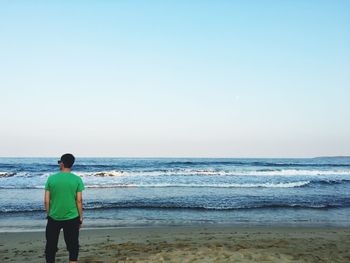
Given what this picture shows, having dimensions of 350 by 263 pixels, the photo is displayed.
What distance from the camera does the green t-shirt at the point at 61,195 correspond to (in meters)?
4.40

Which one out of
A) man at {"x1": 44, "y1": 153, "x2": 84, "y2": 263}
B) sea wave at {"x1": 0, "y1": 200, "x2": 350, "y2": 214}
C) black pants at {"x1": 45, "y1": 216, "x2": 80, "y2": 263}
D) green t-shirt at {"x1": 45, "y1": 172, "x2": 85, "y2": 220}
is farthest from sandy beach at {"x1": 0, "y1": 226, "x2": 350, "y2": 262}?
sea wave at {"x1": 0, "y1": 200, "x2": 350, "y2": 214}

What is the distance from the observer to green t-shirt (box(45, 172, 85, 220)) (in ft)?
14.4

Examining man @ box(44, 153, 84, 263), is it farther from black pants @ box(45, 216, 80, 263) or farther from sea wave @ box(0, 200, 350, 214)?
sea wave @ box(0, 200, 350, 214)

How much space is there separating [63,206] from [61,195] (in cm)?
14

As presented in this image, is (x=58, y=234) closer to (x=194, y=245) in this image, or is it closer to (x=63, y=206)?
(x=63, y=206)

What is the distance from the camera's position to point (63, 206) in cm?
442

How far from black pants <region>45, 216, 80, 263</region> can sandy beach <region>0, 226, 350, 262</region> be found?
5.32 ft

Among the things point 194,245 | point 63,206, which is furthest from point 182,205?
point 63,206

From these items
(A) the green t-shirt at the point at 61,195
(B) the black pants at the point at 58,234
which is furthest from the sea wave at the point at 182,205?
(A) the green t-shirt at the point at 61,195

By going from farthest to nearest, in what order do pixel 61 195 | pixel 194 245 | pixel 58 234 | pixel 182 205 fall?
pixel 182 205 → pixel 194 245 → pixel 58 234 → pixel 61 195

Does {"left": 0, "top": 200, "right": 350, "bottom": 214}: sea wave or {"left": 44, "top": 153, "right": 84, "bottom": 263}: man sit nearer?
{"left": 44, "top": 153, "right": 84, "bottom": 263}: man

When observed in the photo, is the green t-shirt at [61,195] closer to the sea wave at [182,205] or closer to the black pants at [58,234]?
the black pants at [58,234]

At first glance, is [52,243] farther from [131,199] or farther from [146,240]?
[131,199]

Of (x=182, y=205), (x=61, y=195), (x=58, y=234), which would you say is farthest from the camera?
(x=182, y=205)
